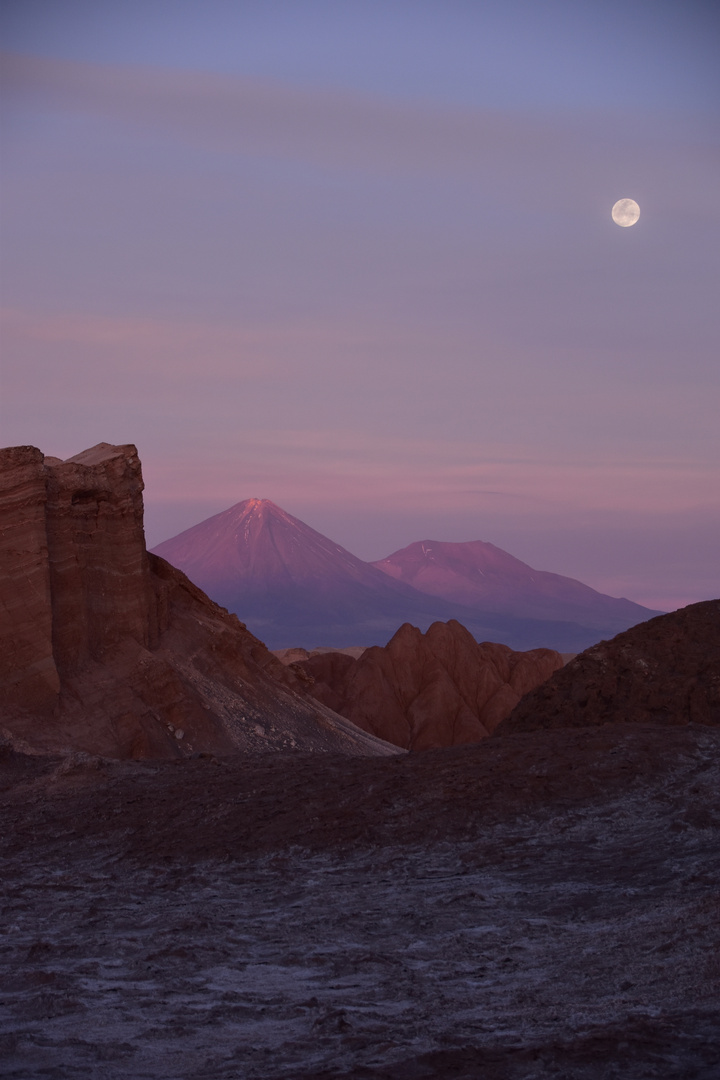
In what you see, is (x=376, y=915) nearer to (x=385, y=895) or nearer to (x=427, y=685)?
(x=385, y=895)

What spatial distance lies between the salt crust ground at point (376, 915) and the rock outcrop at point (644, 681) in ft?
8.87

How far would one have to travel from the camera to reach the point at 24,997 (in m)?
6.64

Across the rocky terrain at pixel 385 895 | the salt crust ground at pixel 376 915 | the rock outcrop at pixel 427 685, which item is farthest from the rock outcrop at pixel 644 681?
the rock outcrop at pixel 427 685

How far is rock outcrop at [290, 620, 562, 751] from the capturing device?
49.7 meters

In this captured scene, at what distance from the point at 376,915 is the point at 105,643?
19398mm

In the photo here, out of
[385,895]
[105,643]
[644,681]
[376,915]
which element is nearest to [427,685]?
[105,643]

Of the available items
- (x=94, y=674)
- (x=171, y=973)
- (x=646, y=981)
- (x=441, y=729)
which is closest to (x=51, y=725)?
(x=94, y=674)

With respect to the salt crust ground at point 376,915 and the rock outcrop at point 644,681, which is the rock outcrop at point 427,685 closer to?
the rock outcrop at point 644,681

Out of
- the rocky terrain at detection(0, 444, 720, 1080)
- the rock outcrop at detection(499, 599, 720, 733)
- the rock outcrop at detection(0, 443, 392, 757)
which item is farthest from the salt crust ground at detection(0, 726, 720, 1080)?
the rock outcrop at detection(0, 443, 392, 757)

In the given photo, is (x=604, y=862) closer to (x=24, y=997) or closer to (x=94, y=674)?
(x=24, y=997)

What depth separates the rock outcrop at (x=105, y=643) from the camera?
24812 millimetres

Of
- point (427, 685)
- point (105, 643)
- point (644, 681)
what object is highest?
point (105, 643)

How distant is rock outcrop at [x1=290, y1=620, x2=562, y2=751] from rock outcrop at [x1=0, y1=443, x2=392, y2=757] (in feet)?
64.0

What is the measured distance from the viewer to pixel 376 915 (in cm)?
866
